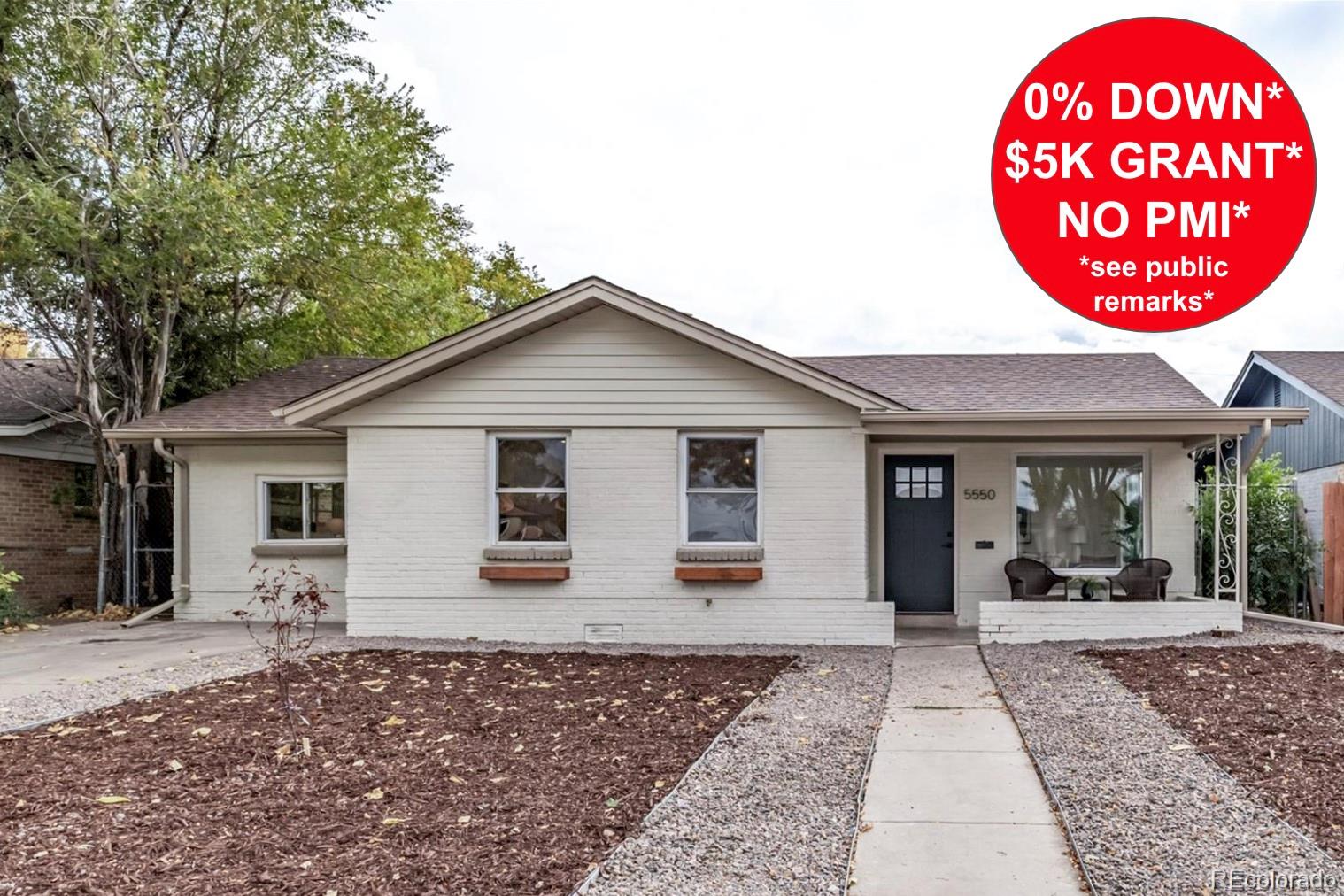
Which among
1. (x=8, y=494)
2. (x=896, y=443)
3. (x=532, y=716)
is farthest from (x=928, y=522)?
(x=8, y=494)

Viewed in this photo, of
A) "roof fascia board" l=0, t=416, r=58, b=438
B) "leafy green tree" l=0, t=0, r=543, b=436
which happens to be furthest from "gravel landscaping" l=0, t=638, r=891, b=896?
"roof fascia board" l=0, t=416, r=58, b=438

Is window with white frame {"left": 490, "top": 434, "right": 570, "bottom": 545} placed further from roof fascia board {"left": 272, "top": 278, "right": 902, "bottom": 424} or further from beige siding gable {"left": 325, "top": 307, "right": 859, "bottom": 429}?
roof fascia board {"left": 272, "top": 278, "right": 902, "bottom": 424}

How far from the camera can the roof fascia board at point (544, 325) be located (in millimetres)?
10633

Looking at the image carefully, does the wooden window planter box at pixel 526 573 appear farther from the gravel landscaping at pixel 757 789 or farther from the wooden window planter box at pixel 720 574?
the gravel landscaping at pixel 757 789

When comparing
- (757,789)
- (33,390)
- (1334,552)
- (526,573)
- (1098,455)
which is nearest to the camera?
(757,789)

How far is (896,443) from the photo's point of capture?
1220 centimetres

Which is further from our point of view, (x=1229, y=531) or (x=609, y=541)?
(x=1229, y=531)

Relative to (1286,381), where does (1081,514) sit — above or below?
below

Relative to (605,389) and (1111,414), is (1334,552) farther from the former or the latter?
(605,389)

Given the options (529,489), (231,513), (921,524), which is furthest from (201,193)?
(921,524)

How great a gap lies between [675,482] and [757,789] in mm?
5972

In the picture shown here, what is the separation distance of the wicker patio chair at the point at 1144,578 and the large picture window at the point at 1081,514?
63cm

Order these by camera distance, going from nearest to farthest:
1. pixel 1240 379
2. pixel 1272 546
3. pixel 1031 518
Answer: pixel 1031 518, pixel 1272 546, pixel 1240 379

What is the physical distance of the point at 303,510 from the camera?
13.1 metres
